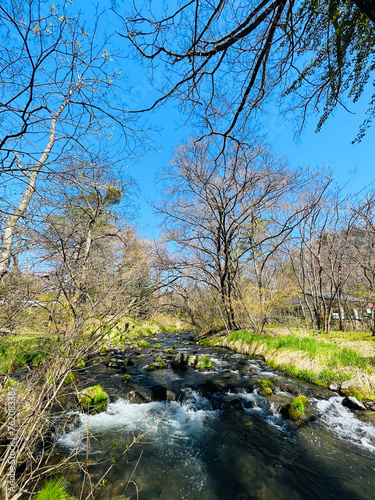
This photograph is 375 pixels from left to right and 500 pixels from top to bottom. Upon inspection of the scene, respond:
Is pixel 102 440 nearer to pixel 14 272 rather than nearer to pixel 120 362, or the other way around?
pixel 14 272

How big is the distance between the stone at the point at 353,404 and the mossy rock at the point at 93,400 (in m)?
5.34

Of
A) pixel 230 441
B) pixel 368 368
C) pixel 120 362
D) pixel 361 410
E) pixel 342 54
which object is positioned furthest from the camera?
pixel 120 362

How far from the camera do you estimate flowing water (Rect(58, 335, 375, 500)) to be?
247 centimetres

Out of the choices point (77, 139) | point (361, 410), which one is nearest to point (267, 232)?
point (361, 410)

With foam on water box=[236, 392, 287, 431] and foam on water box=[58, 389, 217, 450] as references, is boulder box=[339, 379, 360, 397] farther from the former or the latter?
foam on water box=[58, 389, 217, 450]

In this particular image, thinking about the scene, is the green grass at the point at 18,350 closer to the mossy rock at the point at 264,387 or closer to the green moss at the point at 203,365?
the mossy rock at the point at 264,387

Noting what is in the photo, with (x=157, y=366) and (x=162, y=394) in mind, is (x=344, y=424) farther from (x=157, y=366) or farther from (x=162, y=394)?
(x=157, y=366)

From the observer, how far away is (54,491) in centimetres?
207

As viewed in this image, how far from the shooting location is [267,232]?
11961 mm

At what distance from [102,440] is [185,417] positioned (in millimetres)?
1695

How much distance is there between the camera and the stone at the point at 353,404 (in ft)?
13.2

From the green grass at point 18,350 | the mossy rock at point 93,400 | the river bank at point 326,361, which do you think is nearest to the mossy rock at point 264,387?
the river bank at point 326,361

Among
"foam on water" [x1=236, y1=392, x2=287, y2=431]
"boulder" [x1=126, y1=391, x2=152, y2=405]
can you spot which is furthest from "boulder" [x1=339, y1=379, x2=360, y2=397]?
"boulder" [x1=126, y1=391, x2=152, y2=405]

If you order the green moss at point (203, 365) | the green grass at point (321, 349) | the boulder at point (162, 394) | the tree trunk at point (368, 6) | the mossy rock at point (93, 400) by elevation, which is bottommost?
the green moss at point (203, 365)
